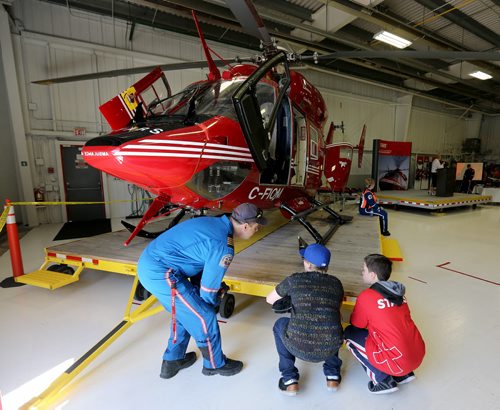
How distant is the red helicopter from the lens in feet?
7.88

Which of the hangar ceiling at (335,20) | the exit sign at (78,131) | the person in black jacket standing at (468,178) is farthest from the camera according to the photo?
the person in black jacket standing at (468,178)

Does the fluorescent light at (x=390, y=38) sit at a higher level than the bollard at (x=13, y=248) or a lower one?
higher

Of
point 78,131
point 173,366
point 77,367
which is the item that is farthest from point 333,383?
point 78,131

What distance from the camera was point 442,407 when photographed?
189cm

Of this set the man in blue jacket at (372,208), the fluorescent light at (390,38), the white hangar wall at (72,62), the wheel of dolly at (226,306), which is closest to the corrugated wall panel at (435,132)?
the fluorescent light at (390,38)

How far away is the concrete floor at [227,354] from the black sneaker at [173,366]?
45mm

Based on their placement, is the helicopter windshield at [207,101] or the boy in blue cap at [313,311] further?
the helicopter windshield at [207,101]

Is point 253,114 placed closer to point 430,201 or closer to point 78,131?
point 78,131

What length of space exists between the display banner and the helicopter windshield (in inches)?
421

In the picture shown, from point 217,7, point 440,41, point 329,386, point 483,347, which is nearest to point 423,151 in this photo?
point 440,41

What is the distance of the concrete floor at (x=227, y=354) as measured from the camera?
195 cm

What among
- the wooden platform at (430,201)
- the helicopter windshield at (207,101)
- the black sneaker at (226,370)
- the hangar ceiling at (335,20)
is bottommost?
the black sneaker at (226,370)

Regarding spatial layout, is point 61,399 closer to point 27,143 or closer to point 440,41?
point 27,143

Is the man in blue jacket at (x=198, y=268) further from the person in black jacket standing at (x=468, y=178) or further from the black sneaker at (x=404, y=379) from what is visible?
the person in black jacket standing at (x=468, y=178)
